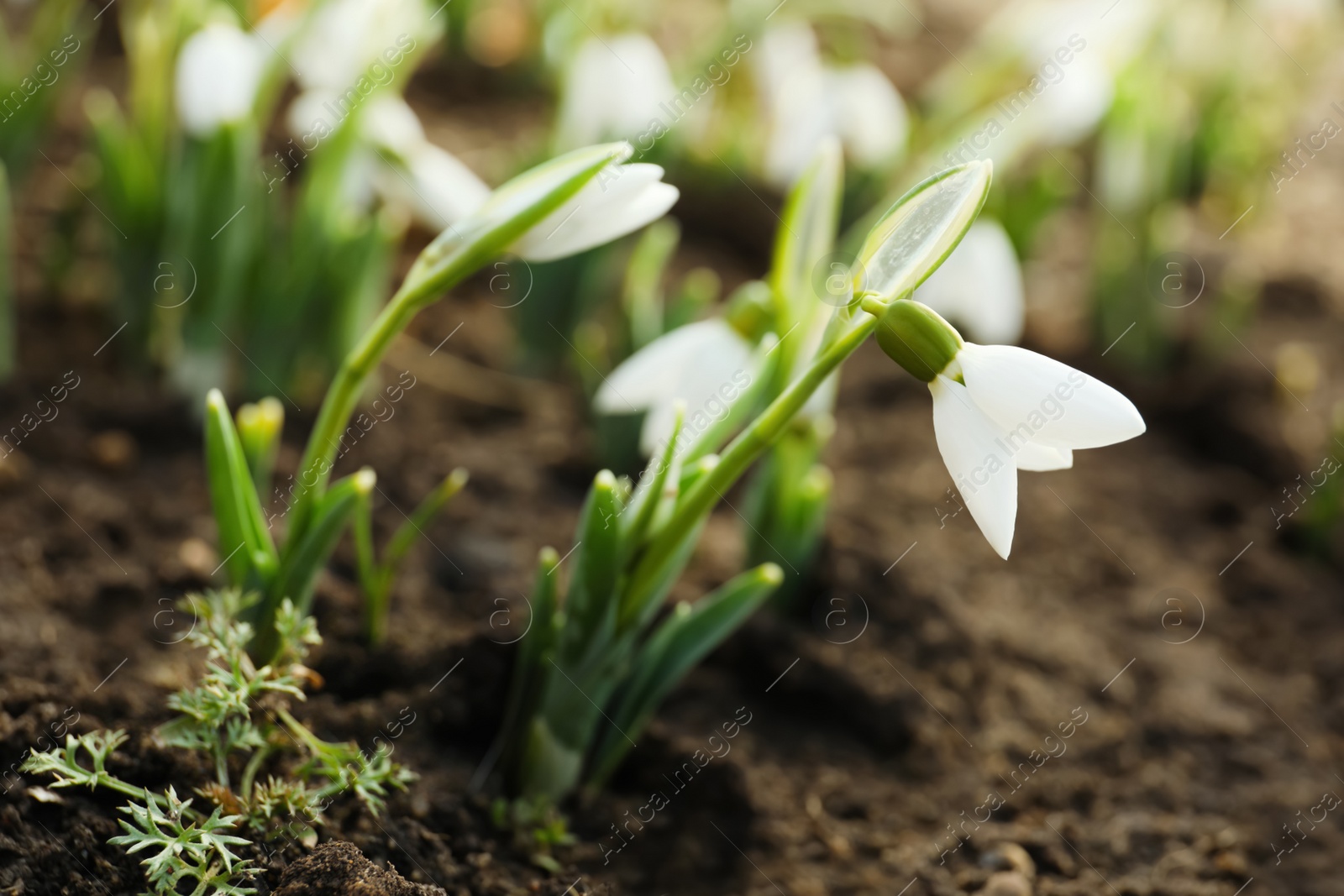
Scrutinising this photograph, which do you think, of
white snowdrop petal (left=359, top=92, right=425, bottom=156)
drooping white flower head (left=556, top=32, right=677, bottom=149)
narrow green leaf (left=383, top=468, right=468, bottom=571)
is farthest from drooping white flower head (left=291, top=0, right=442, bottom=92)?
narrow green leaf (left=383, top=468, right=468, bottom=571)

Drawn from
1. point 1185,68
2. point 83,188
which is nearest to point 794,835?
point 83,188

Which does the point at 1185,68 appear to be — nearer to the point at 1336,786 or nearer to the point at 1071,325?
the point at 1071,325

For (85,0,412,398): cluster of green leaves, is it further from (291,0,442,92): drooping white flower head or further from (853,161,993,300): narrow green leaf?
(853,161,993,300): narrow green leaf
